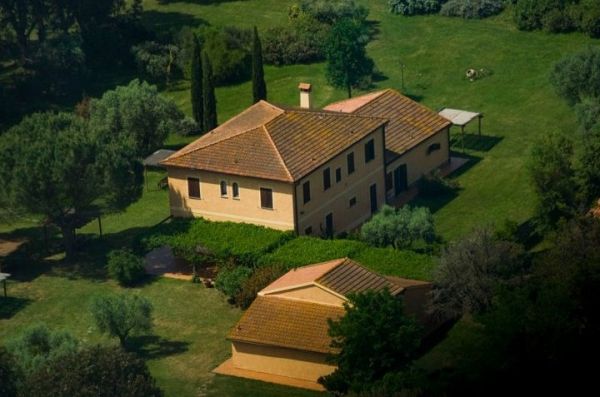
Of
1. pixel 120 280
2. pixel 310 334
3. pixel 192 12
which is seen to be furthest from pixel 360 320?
pixel 192 12

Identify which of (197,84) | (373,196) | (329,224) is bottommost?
(329,224)

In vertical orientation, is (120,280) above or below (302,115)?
below

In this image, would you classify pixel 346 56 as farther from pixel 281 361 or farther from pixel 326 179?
pixel 281 361

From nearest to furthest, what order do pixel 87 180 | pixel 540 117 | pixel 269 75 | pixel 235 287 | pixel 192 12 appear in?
pixel 235 287
pixel 87 180
pixel 540 117
pixel 269 75
pixel 192 12

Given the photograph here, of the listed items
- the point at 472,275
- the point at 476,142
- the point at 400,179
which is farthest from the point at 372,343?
the point at 476,142

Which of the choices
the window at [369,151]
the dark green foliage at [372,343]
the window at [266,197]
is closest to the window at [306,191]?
the window at [266,197]

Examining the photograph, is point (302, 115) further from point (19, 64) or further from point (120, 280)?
point (19, 64)

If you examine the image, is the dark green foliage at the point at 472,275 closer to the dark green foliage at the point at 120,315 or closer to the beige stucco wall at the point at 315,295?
the beige stucco wall at the point at 315,295
